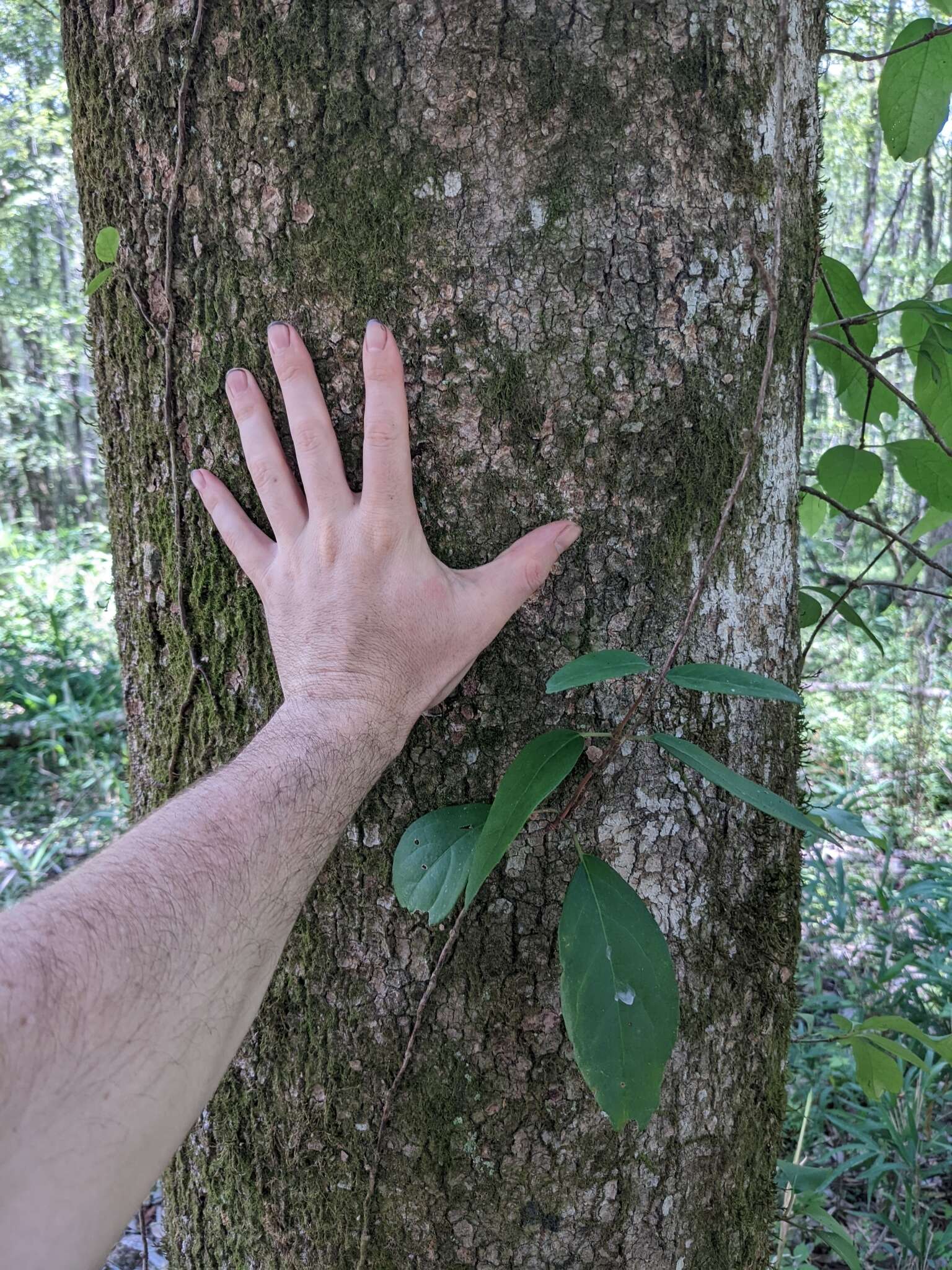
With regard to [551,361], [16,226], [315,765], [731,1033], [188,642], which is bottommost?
[731,1033]

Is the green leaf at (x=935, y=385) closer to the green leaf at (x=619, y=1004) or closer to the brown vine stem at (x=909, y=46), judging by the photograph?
the brown vine stem at (x=909, y=46)

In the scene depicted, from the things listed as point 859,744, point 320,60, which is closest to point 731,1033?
point 320,60

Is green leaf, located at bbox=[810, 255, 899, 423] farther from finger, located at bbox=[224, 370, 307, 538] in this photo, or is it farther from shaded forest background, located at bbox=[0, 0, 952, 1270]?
finger, located at bbox=[224, 370, 307, 538]

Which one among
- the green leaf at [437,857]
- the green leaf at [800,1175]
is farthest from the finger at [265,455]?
the green leaf at [800,1175]

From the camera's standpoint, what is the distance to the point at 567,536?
106cm

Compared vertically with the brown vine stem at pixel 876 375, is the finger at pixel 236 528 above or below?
below

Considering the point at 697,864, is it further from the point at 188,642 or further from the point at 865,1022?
the point at 188,642

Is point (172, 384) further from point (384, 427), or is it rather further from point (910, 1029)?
point (910, 1029)

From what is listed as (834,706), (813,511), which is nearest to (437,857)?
(813,511)

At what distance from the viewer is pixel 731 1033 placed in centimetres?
120

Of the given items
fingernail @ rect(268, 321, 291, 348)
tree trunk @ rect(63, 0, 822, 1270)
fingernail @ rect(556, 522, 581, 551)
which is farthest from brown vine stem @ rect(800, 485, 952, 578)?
fingernail @ rect(268, 321, 291, 348)

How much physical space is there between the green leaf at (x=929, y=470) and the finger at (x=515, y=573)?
71 cm

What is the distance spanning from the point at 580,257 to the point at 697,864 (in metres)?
0.81

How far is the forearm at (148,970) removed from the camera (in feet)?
2.31
